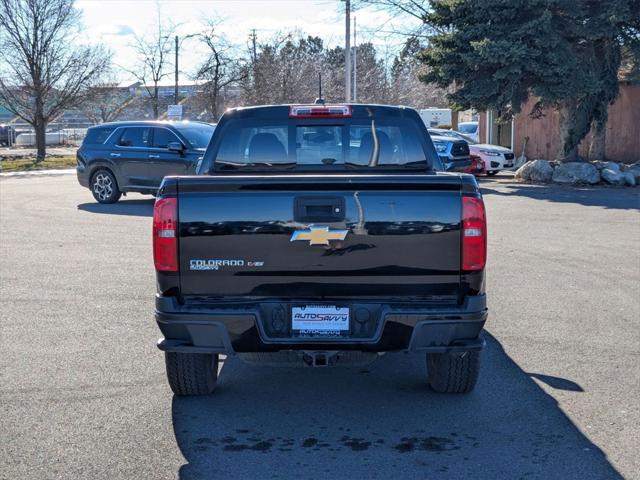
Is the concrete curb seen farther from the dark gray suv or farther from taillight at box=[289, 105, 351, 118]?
taillight at box=[289, 105, 351, 118]

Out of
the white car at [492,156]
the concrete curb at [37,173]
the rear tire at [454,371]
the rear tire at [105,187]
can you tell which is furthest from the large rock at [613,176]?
the concrete curb at [37,173]

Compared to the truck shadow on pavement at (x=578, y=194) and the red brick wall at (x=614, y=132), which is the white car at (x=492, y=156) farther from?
the red brick wall at (x=614, y=132)

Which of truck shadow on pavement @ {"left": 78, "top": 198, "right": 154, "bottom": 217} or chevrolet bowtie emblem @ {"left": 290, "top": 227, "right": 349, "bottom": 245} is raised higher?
chevrolet bowtie emblem @ {"left": 290, "top": 227, "right": 349, "bottom": 245}

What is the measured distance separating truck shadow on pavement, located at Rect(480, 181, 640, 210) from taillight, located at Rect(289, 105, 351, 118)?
13.1 meters

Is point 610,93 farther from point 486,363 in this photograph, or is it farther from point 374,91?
point 374,91

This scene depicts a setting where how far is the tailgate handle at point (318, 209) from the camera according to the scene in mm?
4840

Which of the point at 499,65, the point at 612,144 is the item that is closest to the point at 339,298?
the point at 499,65

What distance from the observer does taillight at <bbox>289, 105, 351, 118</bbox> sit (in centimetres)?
634

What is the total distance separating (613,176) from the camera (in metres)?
23.6

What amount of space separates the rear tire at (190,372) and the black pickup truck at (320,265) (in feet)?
1.55

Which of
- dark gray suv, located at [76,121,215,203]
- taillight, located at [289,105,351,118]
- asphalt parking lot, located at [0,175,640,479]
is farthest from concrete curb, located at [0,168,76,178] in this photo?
taillight, located at [289,105,351,118]

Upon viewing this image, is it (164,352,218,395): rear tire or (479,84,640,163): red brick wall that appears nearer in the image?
(164,352,218,395): rear tire

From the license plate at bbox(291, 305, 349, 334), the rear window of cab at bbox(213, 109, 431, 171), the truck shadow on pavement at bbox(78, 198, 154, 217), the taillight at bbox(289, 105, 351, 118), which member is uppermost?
the taillight at bbox(289, 105, 351, 118)

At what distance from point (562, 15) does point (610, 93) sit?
2.83m
